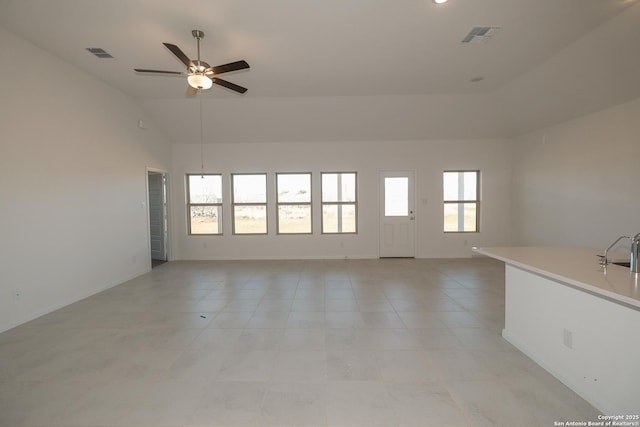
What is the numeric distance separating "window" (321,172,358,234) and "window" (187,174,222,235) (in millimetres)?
2630

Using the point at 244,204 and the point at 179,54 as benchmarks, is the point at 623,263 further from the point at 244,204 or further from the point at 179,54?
the point at 244,204

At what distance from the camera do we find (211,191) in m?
6.77

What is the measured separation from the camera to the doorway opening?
6418 mm

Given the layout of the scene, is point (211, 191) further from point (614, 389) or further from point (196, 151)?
point (614, 389)

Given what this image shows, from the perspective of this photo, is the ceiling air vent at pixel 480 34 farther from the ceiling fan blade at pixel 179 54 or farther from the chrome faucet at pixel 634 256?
the ceiling fan blade at pixel 179 54

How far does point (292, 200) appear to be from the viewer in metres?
6.76

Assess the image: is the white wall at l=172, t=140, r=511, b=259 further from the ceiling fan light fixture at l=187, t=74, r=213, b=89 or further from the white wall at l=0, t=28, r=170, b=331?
the ceiling fan light fixture at l=187, t=74, r=213, b=89

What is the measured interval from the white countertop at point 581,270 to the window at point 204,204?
584cm

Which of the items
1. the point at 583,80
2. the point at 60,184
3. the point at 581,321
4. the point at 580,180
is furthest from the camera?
the point at 580,180

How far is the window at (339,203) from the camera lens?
6727mm

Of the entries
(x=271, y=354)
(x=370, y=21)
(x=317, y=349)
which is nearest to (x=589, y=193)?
(x=370, y=21)

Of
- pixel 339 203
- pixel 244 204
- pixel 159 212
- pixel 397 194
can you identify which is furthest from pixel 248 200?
pixel 397 194

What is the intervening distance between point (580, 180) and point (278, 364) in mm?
5830

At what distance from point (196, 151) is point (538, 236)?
7968 millimetres
